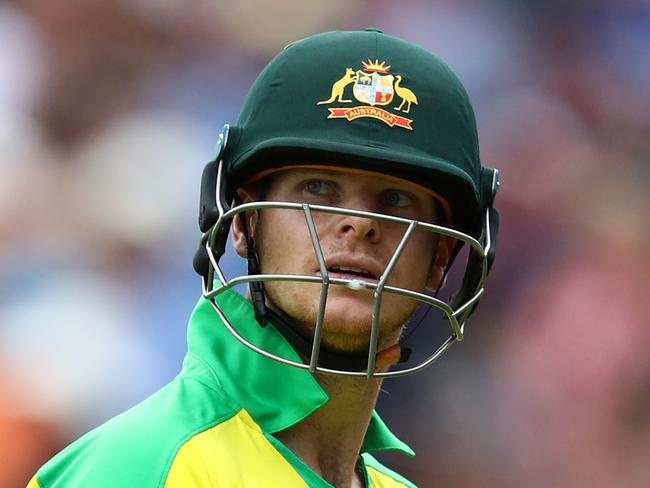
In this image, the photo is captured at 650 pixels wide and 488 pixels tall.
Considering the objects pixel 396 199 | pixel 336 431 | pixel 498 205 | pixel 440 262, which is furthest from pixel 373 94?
pixel 498 205

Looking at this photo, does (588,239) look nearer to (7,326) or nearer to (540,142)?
(540,142)

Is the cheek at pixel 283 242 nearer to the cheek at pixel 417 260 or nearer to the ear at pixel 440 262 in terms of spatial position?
the cheek at pixel 417 260

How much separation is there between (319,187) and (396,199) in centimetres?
14

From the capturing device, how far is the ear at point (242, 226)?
2197 mm

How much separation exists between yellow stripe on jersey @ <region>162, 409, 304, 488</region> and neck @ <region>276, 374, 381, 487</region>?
105mm

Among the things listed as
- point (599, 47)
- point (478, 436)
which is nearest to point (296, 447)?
point (478, 436)

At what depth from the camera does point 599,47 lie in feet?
15.5

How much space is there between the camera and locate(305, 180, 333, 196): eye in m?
2.09

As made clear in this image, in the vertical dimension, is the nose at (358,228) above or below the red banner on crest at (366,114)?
below

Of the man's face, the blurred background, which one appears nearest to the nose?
the man's face

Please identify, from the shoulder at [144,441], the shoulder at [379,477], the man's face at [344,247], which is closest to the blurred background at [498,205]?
the shoulder at [379,477]

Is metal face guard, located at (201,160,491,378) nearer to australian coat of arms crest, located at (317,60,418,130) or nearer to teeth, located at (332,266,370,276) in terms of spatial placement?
teeth, located at (332,266,370,276)

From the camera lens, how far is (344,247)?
2.02 m

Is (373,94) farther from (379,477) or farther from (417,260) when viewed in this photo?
(379,477)
